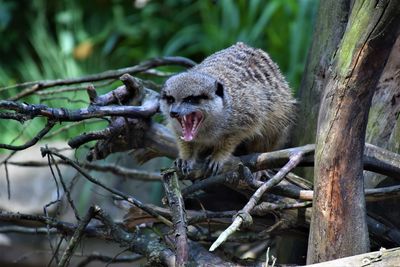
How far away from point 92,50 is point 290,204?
13.2 ft

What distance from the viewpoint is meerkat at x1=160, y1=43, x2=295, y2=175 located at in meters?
3.04

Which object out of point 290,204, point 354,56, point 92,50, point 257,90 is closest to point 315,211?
point 290,204

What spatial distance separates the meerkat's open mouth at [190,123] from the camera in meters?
3.01

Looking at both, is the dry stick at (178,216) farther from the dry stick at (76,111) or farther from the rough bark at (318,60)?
the rough bark at (318,60)

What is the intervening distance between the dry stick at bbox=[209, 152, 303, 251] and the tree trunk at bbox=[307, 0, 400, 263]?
0.14 m

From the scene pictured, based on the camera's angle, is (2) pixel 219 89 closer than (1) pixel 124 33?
Yes

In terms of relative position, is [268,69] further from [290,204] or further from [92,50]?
[92,50]

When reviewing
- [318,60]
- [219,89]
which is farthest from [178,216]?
[318,60]

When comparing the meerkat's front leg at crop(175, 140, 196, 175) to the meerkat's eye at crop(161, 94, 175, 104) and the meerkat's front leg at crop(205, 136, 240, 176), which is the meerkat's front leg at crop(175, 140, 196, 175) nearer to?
the meerkat's front leg at crop(205, 136, 240, 176)

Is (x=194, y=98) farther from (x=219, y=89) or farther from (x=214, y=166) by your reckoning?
(x=214, y=166)

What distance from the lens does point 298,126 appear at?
328cm

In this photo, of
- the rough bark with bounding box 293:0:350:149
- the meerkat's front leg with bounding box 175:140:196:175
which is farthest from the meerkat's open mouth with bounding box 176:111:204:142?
the rough bark with bounding box 293:0:350:149

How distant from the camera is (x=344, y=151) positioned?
2.34 meters

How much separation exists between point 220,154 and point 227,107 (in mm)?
236
